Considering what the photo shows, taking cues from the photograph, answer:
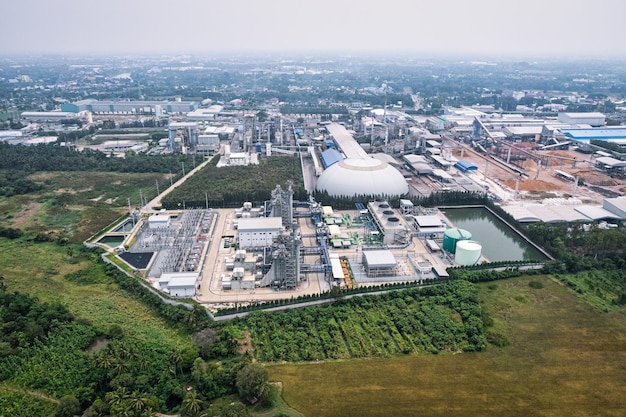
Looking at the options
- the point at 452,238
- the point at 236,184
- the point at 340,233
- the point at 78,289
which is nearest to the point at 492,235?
the point at 452,238

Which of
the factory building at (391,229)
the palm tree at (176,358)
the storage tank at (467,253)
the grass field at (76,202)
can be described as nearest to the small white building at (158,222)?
the grass field at (76,202)

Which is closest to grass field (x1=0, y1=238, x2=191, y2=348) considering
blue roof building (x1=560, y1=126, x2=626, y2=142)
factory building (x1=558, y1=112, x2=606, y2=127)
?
blue roof building (x1=560, y1=126, x2=626, y2=142)

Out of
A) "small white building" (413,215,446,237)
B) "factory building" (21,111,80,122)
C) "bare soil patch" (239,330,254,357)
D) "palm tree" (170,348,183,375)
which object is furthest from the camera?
"factory building" (21,111,80,122)

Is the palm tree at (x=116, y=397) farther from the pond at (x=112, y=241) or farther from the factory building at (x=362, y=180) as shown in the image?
the factory building at (x=362, y=180)

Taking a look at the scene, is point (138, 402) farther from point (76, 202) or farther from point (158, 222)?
point (76, 202)

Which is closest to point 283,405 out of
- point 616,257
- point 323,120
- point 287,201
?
point 287,201

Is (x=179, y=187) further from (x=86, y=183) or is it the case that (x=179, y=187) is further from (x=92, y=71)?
(x=92, y=71)

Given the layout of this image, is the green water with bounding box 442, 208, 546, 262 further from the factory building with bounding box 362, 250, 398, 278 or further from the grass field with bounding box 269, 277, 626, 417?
the grass field with bounding box 269, 277, 626, 417
